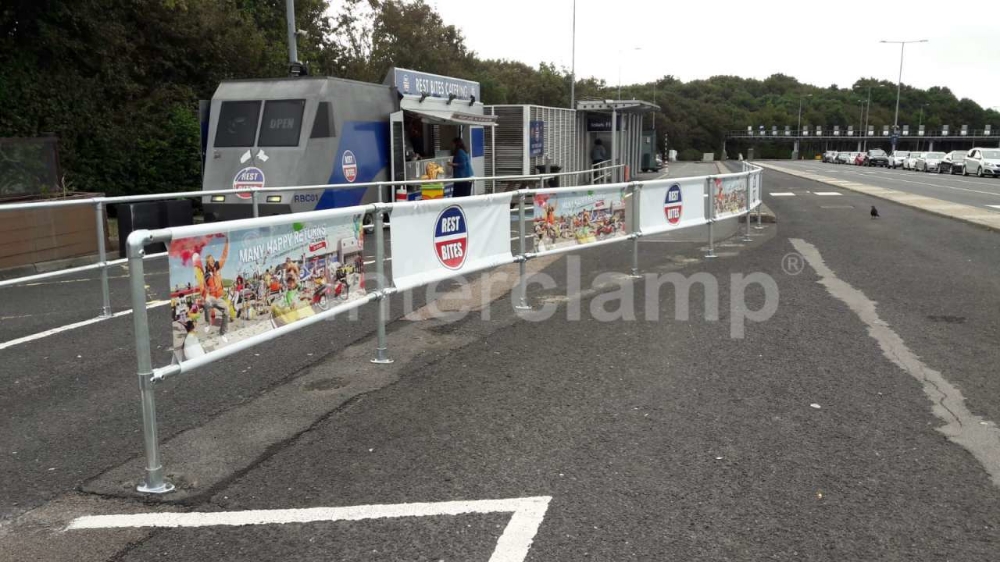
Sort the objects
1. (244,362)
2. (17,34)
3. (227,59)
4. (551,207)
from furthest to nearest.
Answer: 1. (227,59)
2. (17,34)
3. (551,207)
4. (244,362)

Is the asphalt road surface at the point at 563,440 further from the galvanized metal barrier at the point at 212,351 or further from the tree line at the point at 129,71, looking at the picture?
Answer: the tree line at the point at 129,71

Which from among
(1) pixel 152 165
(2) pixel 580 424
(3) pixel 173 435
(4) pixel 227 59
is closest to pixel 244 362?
(3) pixel 173 435

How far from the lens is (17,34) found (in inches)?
816

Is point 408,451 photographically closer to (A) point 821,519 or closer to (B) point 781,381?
(A) point 821,519

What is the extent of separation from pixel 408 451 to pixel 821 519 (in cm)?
229

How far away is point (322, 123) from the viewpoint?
1517 centimetres

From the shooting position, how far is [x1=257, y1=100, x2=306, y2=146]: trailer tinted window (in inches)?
598

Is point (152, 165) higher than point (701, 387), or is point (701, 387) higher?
point (152, 165)

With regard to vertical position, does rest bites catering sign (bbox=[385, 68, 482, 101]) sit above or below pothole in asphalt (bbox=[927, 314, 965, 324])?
above

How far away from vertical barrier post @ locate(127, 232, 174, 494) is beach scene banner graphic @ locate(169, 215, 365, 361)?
171 mm

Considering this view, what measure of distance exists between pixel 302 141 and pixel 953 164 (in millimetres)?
48193

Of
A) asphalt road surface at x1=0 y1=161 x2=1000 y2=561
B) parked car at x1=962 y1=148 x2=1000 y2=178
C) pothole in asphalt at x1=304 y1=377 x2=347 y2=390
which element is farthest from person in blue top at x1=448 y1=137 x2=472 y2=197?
parked car at x1=962 y1=148 x2=1000 y2=178

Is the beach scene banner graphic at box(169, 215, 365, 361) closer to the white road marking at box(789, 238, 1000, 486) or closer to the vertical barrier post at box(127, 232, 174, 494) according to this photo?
the vertical barrier post at box(127, 232, 174, 494)

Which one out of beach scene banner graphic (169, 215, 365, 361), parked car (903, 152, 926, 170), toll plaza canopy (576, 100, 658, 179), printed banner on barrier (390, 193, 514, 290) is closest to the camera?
beach scene banner graphic (169, 215, 365, 361)
